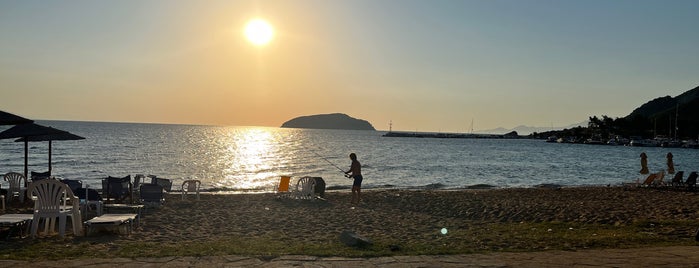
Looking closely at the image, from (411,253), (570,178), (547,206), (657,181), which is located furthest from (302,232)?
(570,178)

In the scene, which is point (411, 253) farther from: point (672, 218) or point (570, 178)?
point (570, 178)

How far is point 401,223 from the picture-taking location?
1198 cm

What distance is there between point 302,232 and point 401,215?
158 inches

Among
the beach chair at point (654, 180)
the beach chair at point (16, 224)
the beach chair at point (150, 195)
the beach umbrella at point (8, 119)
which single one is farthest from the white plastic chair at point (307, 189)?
the beach chair at point (654, 180)

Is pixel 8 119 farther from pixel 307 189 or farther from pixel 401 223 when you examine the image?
pixel 307 189

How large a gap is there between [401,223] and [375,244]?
3655 millimetres

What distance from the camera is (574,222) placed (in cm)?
1204

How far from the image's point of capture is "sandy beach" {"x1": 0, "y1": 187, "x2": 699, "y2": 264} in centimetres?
838

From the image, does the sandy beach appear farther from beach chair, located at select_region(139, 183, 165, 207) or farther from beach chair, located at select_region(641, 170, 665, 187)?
beach chair, located at select_region(641, 170, 665, 187)

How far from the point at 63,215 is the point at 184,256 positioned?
3.14 m

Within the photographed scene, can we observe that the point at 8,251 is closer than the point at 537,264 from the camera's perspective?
No

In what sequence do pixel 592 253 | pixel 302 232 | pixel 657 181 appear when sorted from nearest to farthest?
pixel 592 253, pixel 302 232, pixel 657 181

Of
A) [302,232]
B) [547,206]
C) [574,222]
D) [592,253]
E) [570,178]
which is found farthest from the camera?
[570,178]

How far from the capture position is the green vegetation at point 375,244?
7344 mm
